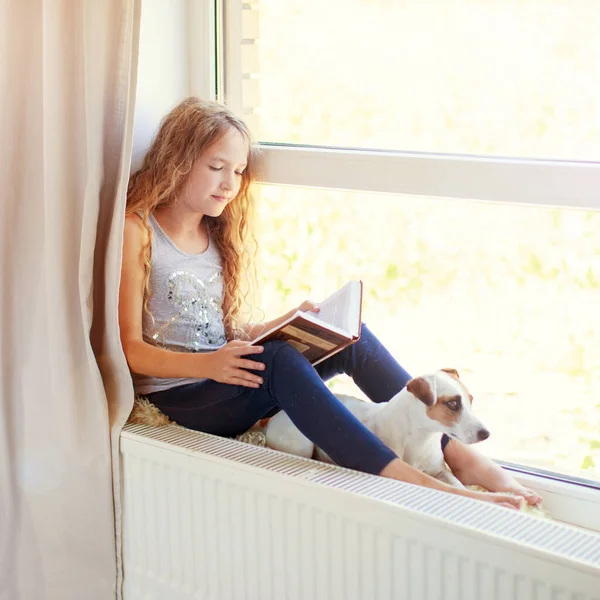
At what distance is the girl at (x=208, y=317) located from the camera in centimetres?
141

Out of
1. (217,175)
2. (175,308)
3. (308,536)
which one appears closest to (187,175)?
(217,175)

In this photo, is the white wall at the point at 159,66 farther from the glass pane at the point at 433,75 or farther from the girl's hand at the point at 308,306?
the girl's hand at the point at 308,306

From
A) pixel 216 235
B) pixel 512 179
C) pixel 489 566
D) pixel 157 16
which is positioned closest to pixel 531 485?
pixel 489 566

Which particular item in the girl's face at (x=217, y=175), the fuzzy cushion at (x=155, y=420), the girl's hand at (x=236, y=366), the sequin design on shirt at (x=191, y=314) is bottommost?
the fuzzy cushion at (x=155, y=420)

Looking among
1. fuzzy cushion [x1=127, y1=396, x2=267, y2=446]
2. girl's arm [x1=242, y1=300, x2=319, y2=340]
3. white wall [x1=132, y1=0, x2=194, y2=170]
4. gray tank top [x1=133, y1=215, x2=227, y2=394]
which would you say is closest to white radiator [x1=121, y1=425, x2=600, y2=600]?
fuzzy cushion [x1=127, y1=396, x2=267, y2=446]

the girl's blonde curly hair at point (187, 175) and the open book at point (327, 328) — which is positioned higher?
the girl's blonde curly hair at point (187, 175)

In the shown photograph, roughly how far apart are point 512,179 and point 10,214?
2.91 feet

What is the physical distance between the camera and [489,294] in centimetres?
152

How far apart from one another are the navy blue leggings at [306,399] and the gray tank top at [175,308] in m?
0.08

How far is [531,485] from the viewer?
147cm

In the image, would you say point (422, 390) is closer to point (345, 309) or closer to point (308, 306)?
point (345, 309)

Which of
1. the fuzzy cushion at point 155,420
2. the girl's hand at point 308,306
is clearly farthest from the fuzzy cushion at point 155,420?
the girl's hand at point 308,306

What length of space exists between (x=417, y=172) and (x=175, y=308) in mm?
529

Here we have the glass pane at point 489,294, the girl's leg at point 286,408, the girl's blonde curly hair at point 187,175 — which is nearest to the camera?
the girl's leg at point 286,408
